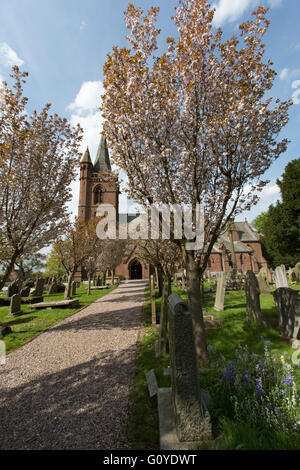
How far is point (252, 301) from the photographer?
292 inches

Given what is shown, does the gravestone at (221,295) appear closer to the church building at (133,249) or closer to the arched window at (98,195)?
the church building at (133,249)

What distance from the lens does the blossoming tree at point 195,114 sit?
202 inches

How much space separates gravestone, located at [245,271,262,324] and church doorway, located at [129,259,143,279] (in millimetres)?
36979

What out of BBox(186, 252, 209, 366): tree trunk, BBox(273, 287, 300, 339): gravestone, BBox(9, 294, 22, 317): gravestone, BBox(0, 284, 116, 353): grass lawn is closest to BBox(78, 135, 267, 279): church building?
BBox(9, 294, 22, 317): gravestone

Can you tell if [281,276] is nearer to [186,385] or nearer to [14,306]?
[186,385]

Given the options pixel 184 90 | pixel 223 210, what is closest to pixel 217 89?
pixel 184 90

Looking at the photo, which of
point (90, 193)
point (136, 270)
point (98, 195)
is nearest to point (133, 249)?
point (136, 270)

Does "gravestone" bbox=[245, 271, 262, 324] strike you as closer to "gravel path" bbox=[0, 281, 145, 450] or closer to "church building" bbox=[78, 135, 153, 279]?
"gravel path" bbox=[0, 281, 145, 450]

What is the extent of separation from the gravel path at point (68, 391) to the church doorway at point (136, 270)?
3645cm

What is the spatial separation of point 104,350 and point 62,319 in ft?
17.0

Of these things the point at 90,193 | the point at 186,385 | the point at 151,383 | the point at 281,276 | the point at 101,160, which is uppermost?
the point at 101,160

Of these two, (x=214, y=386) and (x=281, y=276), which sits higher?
(x=281, y=276)

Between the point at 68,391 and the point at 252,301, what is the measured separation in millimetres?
6193
